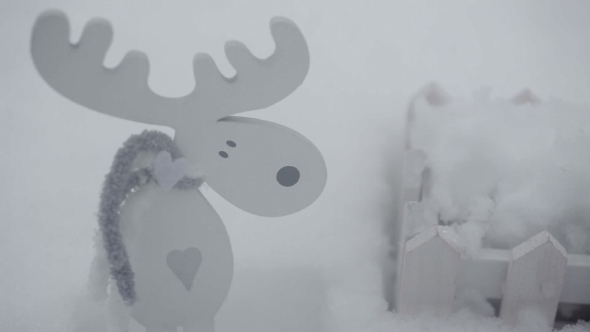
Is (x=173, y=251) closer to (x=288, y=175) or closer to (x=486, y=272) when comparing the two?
(x=288, y=175)

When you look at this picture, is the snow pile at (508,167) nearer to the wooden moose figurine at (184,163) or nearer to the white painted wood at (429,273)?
the white painted wood at (429,273)

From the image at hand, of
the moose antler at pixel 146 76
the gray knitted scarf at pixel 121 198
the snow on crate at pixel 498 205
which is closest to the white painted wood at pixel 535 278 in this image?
the snow on crate at pixel 498 205

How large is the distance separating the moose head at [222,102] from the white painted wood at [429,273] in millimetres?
197

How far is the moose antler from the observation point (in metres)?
0.59

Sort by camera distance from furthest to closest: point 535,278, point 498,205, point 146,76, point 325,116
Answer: point 325,116 < point 498,205 < point 535,278 < point 146,76

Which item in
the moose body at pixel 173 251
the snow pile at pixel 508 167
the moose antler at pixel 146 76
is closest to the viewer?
the moose antler at pixel 146 76

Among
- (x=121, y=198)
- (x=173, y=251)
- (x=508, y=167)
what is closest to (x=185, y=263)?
(x=173, y=251)

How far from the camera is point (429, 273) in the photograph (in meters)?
0.76

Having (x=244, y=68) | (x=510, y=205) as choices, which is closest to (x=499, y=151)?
(x=510, y=205)

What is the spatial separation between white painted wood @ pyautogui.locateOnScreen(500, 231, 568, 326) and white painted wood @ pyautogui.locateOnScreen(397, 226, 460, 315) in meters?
0.09

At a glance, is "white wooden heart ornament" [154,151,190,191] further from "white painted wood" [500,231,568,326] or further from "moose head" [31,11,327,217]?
"white painted wood" [500,231,568,326]

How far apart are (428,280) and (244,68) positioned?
457mm

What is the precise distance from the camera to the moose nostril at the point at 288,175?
69 cm

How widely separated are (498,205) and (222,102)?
562mm
